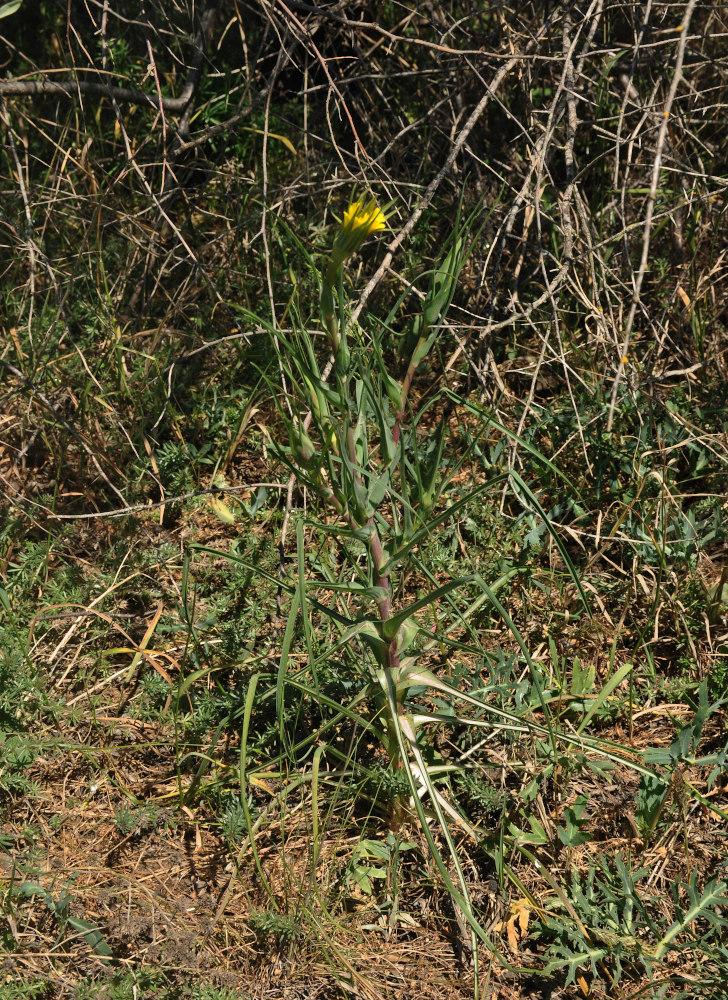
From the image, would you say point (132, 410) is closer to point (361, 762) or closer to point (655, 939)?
point (361, 762)

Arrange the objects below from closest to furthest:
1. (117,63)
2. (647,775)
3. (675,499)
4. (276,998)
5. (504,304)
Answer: (276,998) → (647,775) → (675,499) → (504,304) → (117,63)

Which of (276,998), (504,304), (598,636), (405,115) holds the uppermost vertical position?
(405,115)

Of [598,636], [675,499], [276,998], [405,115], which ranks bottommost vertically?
[276,998]

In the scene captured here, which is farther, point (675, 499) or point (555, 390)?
point (555, 390)

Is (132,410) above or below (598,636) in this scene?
above

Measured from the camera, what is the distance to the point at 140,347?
2656 millimetres

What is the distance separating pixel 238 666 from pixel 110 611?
40 centimetres

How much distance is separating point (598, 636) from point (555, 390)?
79 centimetres

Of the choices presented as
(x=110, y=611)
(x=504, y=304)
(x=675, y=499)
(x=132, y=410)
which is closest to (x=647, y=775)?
(x=675, y=499)

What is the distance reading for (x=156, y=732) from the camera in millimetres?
2059

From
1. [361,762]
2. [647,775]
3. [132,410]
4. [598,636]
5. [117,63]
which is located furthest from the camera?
[117,63]

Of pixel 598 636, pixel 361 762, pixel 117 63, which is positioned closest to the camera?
pixel 361 762

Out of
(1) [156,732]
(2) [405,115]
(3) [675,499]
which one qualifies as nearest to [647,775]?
(3) [675,499]

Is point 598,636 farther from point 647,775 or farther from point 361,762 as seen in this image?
point 361,762
